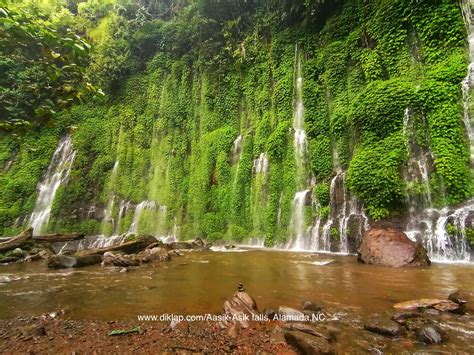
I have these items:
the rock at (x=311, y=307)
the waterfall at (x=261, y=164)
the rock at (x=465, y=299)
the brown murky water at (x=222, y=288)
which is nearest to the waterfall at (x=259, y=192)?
the waterfall at (x=261, y=164)

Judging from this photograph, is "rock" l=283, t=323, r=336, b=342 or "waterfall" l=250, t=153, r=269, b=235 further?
"waterfall" l=250, t=153, r=269, b=235

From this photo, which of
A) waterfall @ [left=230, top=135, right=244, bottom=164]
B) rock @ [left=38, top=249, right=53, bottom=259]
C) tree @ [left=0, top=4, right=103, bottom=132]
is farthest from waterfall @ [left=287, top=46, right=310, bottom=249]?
tree @ [left=0, top=4, right=103, bottom=132]

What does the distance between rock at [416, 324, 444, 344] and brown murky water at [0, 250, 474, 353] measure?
100 mm

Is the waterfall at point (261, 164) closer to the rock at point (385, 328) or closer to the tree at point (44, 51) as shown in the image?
the rock at point (385, 328)

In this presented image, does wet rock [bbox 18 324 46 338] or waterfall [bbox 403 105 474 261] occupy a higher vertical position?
waterfall [bbox 403 105 474 261]

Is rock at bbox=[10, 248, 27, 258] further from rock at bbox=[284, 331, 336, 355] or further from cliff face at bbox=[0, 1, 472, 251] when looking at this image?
rock at bbox=[284, 331, 336, 355]

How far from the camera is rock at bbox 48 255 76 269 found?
7.55m

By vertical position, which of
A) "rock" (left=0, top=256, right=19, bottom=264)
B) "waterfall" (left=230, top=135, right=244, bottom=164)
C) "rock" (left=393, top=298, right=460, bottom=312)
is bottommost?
"rock" (left=0, top=256, right=19, bottom=264)

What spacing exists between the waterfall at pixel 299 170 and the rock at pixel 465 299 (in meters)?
7.39

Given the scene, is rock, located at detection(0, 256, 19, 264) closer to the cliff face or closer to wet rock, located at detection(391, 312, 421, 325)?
the cliff face

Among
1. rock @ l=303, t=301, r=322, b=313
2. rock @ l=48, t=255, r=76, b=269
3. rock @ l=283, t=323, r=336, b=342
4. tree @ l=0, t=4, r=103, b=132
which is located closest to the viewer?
tree @ l=0, t=4, r=103, b=132

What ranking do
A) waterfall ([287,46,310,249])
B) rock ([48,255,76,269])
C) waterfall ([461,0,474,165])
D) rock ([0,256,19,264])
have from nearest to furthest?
rock ([48,255,76,269]) < waterfall ([461,0,474,165]) < rock ([0,256,19,264]) < waterfall ([287,46,310,249])

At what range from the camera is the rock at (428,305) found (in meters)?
3.47

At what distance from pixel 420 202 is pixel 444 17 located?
648 centimetres
